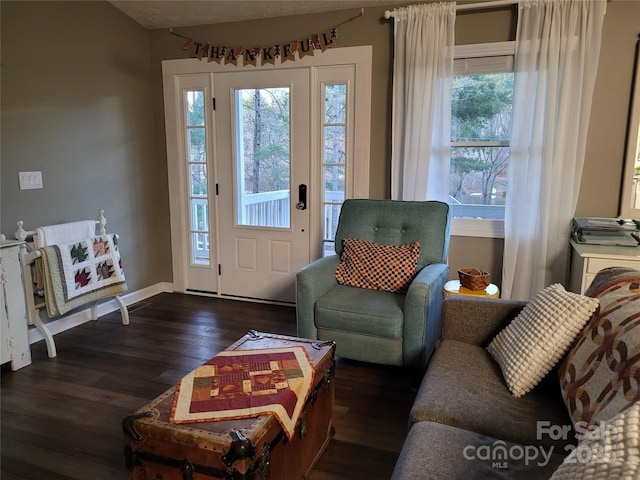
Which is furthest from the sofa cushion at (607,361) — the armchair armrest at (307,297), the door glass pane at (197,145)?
the door glass pane at (197,145)

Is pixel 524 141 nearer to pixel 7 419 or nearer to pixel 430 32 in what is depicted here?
pixel 430 32

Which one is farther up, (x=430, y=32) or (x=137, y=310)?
(x=430, y=32)

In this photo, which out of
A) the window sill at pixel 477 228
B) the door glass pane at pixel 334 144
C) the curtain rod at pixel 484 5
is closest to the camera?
the curtain rod at pixel 484 5

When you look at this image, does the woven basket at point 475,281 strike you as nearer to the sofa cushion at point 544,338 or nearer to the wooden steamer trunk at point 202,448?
the sofa cushion at point 544,338

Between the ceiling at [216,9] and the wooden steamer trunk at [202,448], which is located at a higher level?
the ceiling at [216,9]

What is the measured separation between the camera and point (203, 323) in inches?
140

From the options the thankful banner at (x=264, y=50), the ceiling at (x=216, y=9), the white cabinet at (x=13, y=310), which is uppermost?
the ceiling at (x=216, y=9)

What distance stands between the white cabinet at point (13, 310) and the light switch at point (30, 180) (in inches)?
19.8

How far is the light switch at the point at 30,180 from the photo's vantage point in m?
3.05

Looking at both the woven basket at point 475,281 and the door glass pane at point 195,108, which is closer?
the woven basket at point 475,281

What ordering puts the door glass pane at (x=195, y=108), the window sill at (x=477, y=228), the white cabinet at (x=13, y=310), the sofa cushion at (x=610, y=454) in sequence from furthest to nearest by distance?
the door glass pane at (x=195, y=108), the window sill at (x=477, y=228), the white cabinet at (x=13, y=310), the sofa cushion at (x=610, y=454)

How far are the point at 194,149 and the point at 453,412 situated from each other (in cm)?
335

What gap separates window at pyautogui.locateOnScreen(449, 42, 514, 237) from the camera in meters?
3.20

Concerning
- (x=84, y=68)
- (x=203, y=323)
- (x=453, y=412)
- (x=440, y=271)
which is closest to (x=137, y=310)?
(x=203, y=323)
